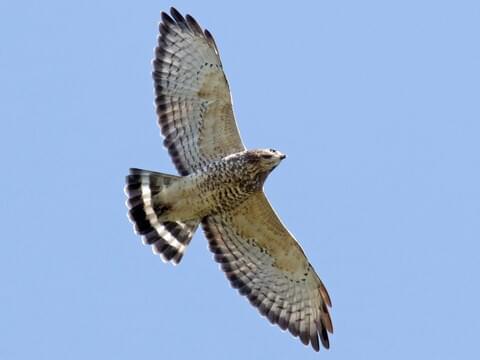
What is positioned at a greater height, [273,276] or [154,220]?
[154,220]

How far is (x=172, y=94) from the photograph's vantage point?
50.4ft

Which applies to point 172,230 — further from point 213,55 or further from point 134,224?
point 213,55

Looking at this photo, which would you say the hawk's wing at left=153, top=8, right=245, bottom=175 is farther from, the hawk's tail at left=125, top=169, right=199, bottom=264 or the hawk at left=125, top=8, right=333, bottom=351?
the hawk's tail at left=125, top=169, right=199, bottom=264

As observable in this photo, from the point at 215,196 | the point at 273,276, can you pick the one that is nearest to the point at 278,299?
the point at 273,276

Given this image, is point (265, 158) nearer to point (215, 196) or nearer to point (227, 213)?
point (215, 196)

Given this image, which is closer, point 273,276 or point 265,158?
point 265,158

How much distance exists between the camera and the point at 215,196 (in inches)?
590

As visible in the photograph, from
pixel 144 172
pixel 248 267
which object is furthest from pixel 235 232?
pixel 144 172

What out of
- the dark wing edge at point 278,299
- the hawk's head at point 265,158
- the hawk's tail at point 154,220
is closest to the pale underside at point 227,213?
the dark wing edge at point 278,299

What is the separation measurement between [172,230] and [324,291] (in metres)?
2.19

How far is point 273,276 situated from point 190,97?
266cm

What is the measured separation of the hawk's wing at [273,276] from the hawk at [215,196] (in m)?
0.01

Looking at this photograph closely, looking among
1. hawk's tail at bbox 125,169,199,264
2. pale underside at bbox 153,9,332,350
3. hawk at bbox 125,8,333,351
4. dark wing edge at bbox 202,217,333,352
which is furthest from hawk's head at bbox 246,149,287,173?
dark wing edge at bbox 202,217,333,352

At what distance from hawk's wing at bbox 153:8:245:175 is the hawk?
0.01m
